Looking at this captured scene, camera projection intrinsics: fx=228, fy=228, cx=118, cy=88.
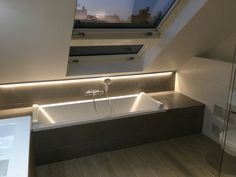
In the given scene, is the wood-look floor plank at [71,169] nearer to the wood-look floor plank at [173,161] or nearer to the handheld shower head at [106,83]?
the wood-look floor plank at [173,161]

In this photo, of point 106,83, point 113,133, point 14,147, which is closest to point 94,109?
point 106,83

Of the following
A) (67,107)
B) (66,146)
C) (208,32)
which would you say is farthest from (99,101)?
(208,32)

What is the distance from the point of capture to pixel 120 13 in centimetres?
257

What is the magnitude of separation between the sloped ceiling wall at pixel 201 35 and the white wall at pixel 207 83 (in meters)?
0.17

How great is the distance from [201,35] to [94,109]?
176cm

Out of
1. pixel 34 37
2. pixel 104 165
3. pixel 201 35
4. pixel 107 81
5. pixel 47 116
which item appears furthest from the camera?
pixel 107 81

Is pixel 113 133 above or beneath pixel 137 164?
above

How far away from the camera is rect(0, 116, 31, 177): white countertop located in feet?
3.92

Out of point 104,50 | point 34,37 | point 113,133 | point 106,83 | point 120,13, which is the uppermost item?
point 120,13

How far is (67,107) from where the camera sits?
320 centimetres

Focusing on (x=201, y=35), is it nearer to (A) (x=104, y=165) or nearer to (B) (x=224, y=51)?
(B) (x=224, y=51)

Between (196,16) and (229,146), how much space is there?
1.41 meters

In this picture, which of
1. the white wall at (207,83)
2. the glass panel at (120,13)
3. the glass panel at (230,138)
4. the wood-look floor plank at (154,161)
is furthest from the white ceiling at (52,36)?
the wood-look floor plank at (154,161)

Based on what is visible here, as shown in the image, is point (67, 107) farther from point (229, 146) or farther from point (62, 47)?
point (229, 146)
